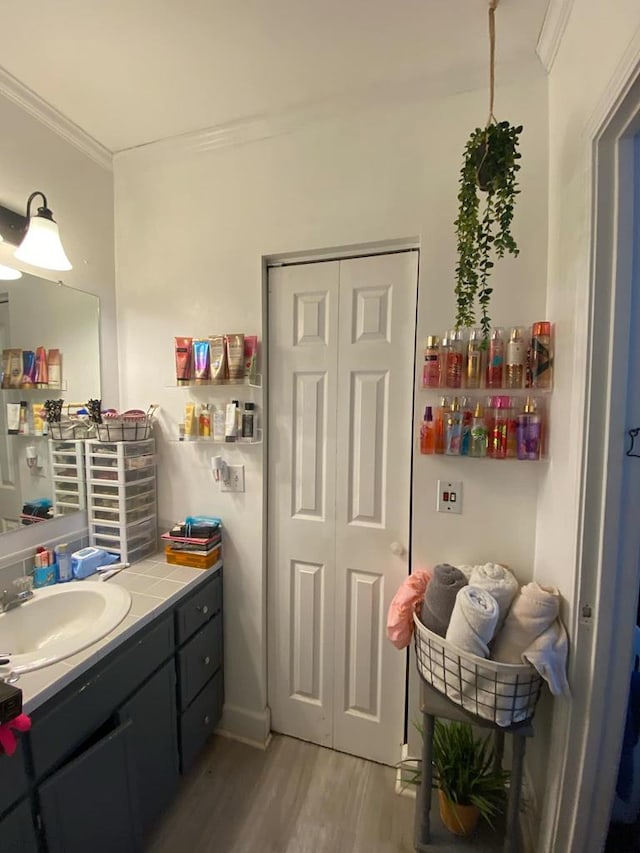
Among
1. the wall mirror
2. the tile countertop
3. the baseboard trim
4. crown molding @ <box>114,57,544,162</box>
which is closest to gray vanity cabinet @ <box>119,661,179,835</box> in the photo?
the tile countertop

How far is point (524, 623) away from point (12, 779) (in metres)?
1.33

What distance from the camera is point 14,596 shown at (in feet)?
4.07

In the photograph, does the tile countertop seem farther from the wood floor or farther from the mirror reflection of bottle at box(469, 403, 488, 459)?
the mirror reflection of bottle at box(469, 403, 488, 459)

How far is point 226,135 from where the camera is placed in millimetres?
1521

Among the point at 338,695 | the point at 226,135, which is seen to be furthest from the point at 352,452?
the point at 226,135

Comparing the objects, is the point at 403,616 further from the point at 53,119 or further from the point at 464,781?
the point at 53,119

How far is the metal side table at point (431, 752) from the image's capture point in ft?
3.40

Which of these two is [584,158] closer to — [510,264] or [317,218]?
[510,264]

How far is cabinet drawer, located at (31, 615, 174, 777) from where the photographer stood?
902mm

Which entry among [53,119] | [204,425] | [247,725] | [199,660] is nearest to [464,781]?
[247,725]

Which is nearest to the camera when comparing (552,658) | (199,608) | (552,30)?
(552,658)

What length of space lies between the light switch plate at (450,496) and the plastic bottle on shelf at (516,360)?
1.31 feet

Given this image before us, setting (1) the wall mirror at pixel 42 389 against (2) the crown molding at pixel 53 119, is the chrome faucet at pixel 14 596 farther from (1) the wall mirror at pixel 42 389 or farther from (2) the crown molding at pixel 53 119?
(2) the crown molding at pixel 53 119

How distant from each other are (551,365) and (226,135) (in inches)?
62.6
